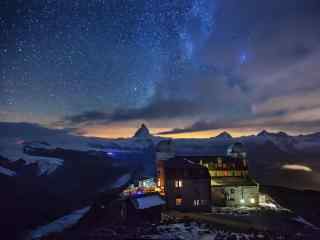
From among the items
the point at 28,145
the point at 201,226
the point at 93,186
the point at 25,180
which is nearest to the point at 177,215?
the point at 201,226

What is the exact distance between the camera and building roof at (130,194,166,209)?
44.8 metres

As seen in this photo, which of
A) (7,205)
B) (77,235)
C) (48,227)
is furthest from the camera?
(7,205)

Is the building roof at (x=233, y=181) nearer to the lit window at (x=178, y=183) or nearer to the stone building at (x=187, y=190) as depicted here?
the stone building at (x=187, y=190)

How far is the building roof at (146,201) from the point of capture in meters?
44.8

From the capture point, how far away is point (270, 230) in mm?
39156

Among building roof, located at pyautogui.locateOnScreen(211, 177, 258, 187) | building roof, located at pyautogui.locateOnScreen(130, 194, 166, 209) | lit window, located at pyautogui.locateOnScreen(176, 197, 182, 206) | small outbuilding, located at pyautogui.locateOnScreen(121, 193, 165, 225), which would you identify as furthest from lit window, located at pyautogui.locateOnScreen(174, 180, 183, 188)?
building roof, located at pyautogui.locateOnScreen(211, 177, 258, 187)

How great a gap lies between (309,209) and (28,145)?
154 metres

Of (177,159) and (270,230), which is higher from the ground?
(177,159)

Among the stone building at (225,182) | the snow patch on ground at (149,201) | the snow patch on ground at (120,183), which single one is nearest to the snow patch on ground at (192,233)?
the snow patch on ground at (149,201)

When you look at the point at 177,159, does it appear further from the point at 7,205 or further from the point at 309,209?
the point at 7,205

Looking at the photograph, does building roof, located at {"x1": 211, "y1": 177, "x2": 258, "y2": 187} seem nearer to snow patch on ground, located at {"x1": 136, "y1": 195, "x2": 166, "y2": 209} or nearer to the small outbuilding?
snow patch on ground, located at {"x1": 136, "y1": 195, "x2": 166, "y2": 209}

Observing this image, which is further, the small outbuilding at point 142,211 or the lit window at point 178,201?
the lit window at point 178,201

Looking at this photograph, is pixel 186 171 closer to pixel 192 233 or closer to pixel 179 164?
pixel 179 164

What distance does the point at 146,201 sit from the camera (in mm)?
46250
